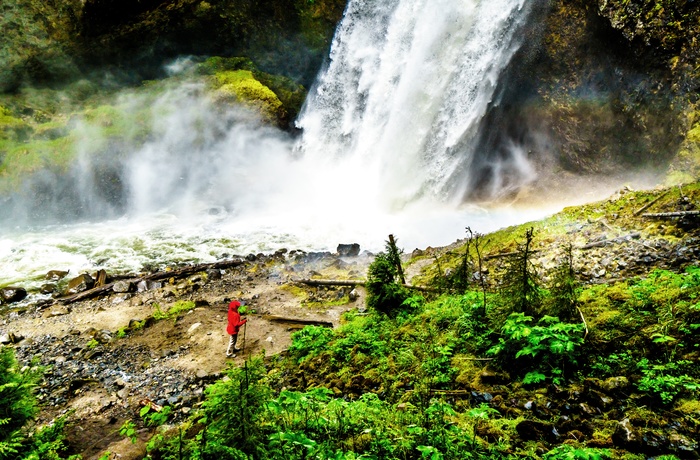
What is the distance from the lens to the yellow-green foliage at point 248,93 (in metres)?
23.8

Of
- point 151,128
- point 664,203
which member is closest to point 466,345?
point 664,203

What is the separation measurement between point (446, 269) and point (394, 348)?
16.2ft

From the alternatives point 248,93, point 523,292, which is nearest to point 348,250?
point 523,292

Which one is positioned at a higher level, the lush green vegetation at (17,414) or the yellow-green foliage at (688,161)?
the yellow-green foliage at (688,161)

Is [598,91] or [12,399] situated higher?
[598,91]

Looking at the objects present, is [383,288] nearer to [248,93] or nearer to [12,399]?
[12,399]

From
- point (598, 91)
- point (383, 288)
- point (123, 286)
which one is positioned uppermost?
point (598, 91)

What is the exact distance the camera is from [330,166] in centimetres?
2178

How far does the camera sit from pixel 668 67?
42.4 feet

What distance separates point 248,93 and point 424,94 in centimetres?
1187

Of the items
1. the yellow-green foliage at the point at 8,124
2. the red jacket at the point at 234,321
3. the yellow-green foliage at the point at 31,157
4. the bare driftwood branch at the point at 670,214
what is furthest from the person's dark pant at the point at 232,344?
the yellow-green foliage at the point at 8,124

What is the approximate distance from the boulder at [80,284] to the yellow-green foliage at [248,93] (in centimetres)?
1484

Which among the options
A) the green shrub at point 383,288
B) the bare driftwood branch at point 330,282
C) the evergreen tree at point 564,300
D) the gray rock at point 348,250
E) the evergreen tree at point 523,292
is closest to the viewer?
the evergreen tree at point 564,300

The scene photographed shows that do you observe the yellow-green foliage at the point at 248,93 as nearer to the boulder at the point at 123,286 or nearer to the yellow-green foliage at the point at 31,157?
the yellow-green foliage at the point at 31,157
